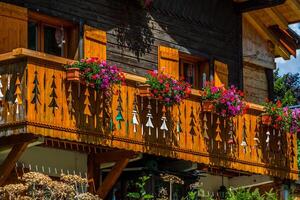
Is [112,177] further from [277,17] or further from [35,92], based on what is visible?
[277,17]

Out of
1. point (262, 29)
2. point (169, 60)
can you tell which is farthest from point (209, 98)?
point (262, 29)

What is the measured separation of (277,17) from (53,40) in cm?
623

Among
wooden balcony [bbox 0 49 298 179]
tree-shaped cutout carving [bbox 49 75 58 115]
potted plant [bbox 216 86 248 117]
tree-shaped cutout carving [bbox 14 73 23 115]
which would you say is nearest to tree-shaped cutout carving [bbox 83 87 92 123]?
wooden balcony [bbox 0 49 298 179]

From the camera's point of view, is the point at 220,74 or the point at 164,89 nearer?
the point at 164,89

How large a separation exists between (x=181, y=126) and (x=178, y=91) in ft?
2.50

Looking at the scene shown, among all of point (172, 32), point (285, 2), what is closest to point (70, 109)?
point (172, 32)

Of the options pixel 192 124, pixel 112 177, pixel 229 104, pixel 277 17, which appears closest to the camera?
pixel 112 177

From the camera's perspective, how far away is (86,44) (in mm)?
19641

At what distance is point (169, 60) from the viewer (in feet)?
70.2

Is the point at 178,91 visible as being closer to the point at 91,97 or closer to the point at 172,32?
the point at 91,97

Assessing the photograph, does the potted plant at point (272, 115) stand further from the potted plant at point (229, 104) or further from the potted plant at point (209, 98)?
the potted plant at point (209, 98)

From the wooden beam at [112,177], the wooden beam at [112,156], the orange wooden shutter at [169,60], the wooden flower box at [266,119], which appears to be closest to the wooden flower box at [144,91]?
the wooden beam at [112,156]

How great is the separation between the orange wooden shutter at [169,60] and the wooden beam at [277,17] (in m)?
3.05

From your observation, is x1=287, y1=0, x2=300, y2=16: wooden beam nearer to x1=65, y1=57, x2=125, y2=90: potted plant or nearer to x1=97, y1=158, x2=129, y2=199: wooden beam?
x1=97, y1=158, x2=129, y2=199: wooden beam
